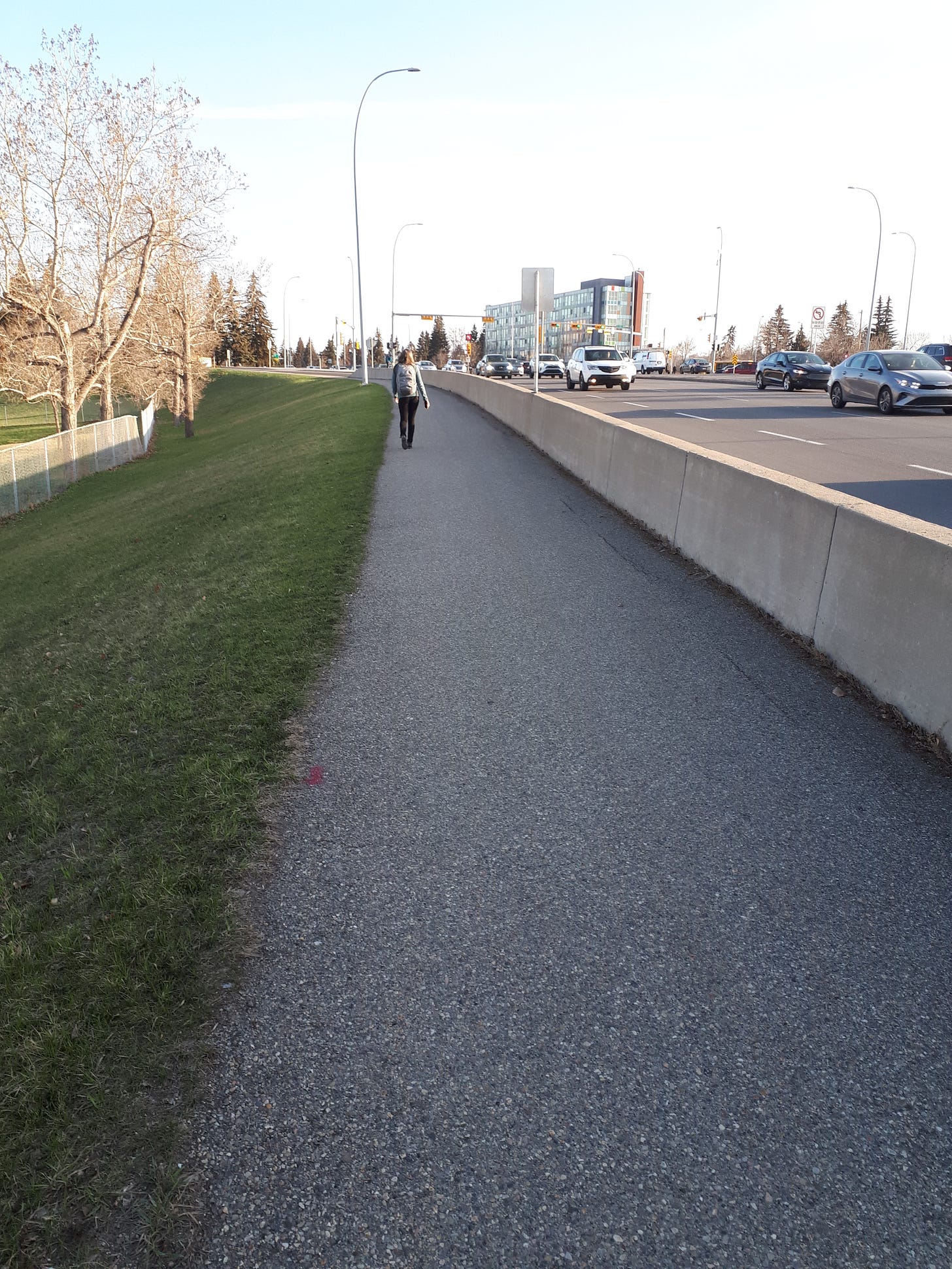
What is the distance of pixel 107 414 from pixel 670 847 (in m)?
38.9

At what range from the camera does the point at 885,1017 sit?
3020 mm

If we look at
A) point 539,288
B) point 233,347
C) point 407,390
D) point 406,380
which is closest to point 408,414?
point 407,390

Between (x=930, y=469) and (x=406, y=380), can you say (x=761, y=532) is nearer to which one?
(x=930, y=469)

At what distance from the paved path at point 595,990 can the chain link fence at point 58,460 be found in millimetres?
19346

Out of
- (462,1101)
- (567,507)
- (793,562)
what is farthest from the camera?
(567,507)

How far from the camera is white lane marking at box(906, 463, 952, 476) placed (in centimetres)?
1293

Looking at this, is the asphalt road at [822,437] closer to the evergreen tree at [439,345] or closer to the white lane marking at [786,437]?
the white lane marking at [786,437]

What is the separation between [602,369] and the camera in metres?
34.7

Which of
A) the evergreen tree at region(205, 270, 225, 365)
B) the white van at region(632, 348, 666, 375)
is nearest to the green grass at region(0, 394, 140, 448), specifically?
the evergreen tree at region(205, 270, 225, 365)

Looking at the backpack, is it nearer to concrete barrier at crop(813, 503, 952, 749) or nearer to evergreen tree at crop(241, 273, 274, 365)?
concrete barrier at crop(813, 503, 952, 749)

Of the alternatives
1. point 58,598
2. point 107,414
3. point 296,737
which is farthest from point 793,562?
point 107,414

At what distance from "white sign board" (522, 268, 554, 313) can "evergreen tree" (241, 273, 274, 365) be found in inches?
3966

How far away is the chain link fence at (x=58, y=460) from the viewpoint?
22.0 metres

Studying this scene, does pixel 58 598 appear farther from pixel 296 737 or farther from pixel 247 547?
pixel 296 737
